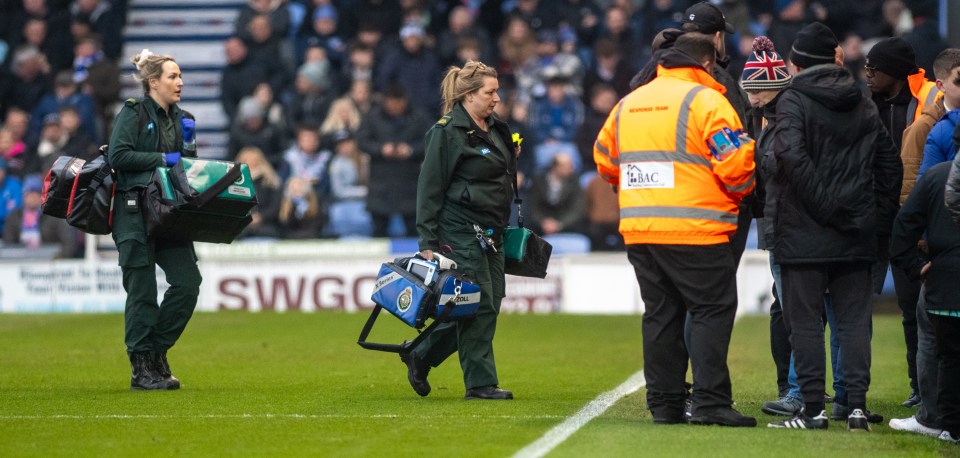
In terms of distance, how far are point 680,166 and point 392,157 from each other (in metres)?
12.9

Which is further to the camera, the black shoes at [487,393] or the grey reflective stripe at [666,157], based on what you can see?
the black shoes at [487,393]

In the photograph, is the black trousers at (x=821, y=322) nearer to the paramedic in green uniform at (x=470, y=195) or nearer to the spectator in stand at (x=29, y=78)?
the paramedic in green uniform at (x=470, y=195)

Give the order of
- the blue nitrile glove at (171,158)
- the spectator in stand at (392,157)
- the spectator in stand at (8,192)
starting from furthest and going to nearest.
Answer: the spectator in stand at (8,192), the spectator in stand at (392,157), the blue nitrile glove at (171,158)

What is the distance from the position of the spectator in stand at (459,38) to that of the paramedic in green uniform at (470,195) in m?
12.9

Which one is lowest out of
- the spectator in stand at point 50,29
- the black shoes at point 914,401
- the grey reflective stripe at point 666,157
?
the black shoes at point 914,401

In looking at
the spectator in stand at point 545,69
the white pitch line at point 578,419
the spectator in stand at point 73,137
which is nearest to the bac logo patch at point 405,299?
the white pitch line at point 578,419

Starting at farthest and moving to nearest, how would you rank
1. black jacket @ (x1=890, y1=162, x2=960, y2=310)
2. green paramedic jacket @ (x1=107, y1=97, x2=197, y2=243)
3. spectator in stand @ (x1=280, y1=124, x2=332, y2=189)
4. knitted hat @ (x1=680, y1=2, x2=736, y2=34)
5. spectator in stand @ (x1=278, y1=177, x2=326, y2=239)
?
spectator in stand @ (x1=280, y1=124, x2=332, y2=189) < spectator in stand @ (x1=278, y1=177, x2=326, y2=239) < green paramedic jacket @ (x1=107, y1=97, x2=197, y2=243) < knitted hat @ (x1=680, y1=2, x2=736, y2=34) < black jacket @ (x1=890, y1=162, x2=960, y2=310)

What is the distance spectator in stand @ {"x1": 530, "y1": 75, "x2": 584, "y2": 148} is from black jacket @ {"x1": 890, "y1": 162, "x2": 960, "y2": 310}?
45.4 feet

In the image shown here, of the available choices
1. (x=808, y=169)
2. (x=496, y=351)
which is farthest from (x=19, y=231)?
(x=808, y=169)

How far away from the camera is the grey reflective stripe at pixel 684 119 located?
7.82 m

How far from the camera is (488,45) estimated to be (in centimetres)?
2277

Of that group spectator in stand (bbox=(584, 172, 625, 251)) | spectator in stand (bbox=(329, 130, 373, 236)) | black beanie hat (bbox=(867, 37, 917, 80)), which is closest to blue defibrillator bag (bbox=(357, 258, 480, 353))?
black beanie hat (bbox=(867, 37, 917, 80))

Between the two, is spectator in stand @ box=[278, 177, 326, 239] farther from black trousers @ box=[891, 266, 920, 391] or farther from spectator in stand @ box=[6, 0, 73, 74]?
black trousers @ box=[891, 266, 920, 391]

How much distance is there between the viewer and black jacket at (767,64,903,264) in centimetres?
777
